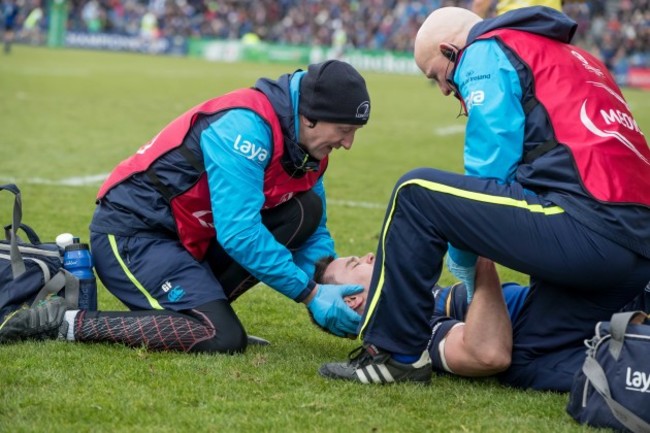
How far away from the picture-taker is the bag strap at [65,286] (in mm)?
5059

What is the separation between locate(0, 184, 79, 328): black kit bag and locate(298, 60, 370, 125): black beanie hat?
1.49m

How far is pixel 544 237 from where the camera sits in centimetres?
414

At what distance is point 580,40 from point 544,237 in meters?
36.0

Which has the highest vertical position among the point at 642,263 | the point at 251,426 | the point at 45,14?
the point at 642,263

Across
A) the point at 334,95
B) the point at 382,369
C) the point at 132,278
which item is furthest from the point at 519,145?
the point at 132,278

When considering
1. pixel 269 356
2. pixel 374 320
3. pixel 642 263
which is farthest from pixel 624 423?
pixel 269 356

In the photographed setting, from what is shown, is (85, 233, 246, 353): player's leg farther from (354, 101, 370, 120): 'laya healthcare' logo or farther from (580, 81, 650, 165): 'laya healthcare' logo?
(580, 81, 650, 165): 'laya healthcare' logo

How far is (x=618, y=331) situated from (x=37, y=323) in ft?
8.92

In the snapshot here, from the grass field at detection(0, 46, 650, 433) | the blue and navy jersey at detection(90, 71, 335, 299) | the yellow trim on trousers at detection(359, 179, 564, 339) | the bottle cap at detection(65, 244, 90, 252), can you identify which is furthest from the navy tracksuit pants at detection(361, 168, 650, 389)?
the bottle cap at detection(65, 244, 90, 252)

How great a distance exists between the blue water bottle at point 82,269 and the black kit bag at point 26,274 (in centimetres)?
5

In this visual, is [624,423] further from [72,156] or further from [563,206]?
[72,156]

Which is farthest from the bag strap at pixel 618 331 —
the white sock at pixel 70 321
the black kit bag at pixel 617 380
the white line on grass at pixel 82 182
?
the white line on grass at pixel 82 182

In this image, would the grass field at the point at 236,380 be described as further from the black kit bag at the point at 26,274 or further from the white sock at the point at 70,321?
the black kit bag at the point at 26,274

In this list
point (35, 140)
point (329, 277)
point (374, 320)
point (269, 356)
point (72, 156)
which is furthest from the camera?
point (35, 140)
